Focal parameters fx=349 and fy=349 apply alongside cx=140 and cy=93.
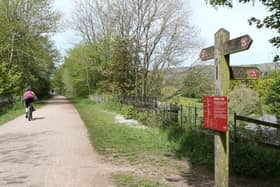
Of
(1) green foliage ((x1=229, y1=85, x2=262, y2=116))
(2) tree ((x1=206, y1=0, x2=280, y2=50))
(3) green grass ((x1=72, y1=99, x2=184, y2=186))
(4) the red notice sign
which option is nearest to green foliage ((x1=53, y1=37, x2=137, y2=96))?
(1) green foliage ((x1=229, y1=85, x2=262, y2=116))

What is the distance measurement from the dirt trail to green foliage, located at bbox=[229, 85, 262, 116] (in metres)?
26.3

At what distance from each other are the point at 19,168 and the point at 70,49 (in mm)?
45948

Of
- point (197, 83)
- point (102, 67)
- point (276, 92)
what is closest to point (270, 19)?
point (276, 92)

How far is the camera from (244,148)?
9344 mm

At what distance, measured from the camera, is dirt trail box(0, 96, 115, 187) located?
21.5ft

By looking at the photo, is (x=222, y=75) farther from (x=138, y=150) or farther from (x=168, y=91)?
(x=168, y=91)

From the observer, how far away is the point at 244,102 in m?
37.3

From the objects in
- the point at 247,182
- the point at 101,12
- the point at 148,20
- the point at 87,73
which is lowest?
the point at 247,182

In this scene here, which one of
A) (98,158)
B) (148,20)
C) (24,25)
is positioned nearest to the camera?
(98,158)

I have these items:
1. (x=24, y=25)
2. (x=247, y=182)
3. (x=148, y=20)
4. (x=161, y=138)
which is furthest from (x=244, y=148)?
(x=24, y=25)

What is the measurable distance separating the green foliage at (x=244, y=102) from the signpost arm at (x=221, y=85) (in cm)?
3151

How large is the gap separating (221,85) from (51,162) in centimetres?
485

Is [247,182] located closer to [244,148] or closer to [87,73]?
[244,148]

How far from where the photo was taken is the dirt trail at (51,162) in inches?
258
